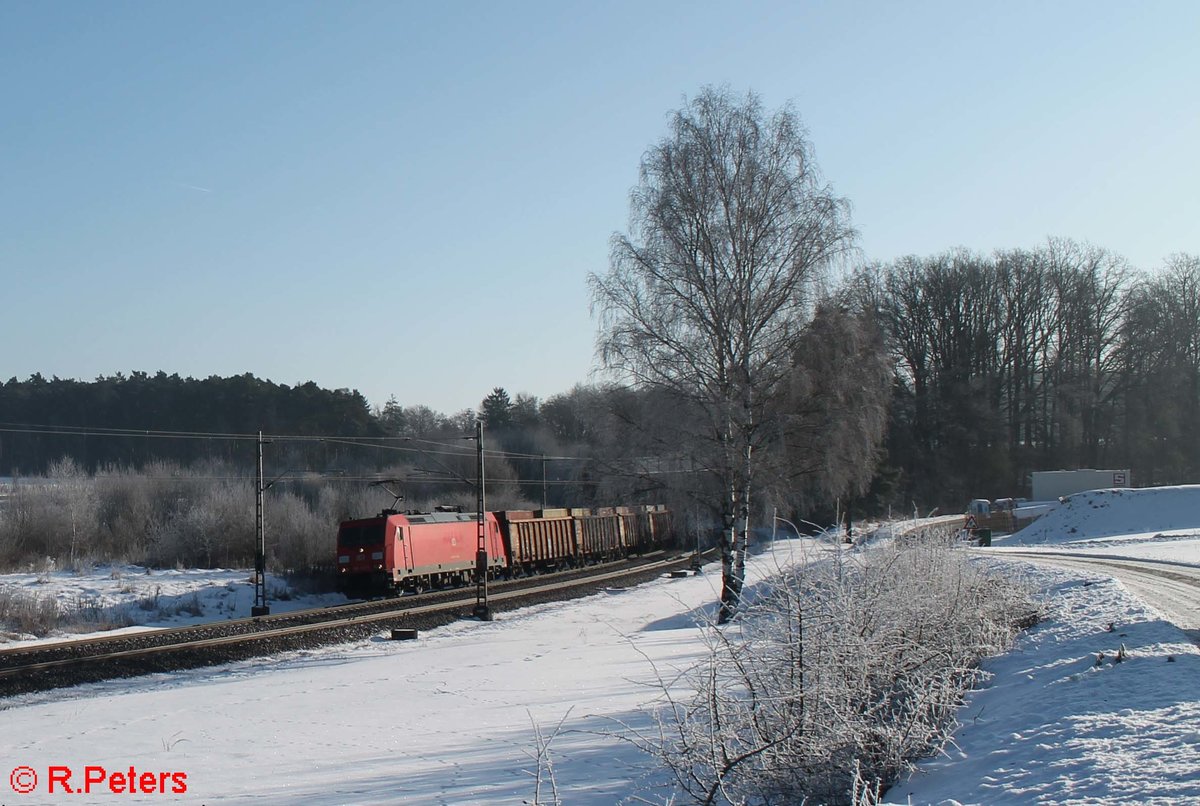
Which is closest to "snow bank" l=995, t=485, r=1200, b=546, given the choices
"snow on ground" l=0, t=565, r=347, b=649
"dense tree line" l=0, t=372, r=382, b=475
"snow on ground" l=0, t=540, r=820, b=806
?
"snow on ground" l=0, t=565, r=347, b=649

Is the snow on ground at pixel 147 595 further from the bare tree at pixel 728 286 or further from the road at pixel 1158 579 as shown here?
the road at pixel 1158 579

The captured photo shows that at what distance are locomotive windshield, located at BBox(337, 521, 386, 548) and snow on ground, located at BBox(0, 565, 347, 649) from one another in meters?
2.74

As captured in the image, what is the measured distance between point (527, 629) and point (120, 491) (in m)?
29.4

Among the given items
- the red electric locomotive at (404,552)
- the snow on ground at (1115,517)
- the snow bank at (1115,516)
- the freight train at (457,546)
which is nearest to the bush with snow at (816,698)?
the red electric locomotive at (404,552)

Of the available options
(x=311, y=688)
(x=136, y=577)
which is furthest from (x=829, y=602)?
(x=136, y=577)

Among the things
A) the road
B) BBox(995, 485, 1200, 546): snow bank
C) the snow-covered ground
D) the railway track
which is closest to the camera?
the snow-covered ground

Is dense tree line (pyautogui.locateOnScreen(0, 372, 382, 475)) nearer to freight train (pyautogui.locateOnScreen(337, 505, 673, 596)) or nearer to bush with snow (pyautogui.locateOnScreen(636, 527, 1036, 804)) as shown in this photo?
freight train (pyautogui.locateOnScreen(337, 505, 673, 596))

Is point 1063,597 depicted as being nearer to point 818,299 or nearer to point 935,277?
point 818,299

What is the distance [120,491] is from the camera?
43.3 m

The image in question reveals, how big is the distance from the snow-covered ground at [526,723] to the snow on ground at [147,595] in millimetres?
9775

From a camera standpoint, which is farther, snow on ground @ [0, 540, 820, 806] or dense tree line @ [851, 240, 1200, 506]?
dense tree line @ [851, 240, 1200, 506]

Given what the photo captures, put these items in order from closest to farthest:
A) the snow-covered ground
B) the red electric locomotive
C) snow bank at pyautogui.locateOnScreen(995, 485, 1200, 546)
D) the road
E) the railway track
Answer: the snow-covered ground → the road → the railway track → the red electric locomotive → snow bank at pyautogui.locateOnScreen(995, 485, 1200, 546)

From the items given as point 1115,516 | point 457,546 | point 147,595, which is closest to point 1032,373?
point 1115,516

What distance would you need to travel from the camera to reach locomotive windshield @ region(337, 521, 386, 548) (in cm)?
3006
